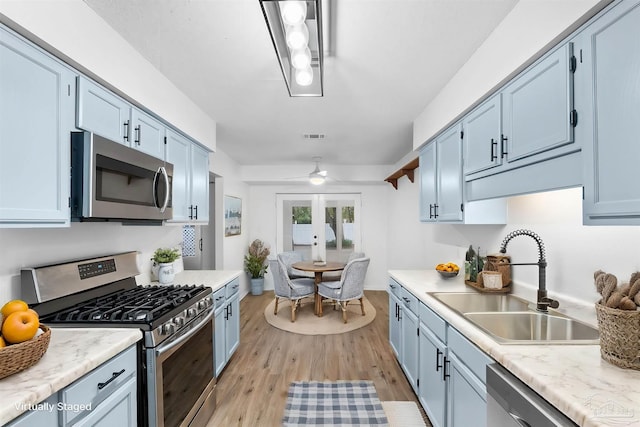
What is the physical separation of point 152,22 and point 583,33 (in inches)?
80.4

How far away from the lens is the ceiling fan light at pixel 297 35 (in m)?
1.43

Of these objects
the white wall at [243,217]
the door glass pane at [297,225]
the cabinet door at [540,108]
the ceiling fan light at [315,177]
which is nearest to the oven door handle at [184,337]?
the cabinet door at [540,108]

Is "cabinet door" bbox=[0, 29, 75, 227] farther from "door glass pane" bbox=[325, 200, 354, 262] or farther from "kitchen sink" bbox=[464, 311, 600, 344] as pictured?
"door glass pane" bbox=[325, 200, 354, 262]

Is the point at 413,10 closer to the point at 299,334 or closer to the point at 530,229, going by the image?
the point at 530,229

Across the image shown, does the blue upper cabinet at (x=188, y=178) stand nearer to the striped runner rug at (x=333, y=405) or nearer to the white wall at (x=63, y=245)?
the white wall at (x=63, y=245)

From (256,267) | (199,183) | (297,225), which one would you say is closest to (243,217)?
(256,267)

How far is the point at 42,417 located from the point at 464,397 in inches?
69.9

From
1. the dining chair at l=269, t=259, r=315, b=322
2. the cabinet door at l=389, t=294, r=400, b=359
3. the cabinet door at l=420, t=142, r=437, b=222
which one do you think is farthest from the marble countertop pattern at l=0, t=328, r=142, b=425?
the dining chair at l=269, t=259, r=315, b=322

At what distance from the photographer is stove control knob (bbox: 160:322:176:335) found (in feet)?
5.12

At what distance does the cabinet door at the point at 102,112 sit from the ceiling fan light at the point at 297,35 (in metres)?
1.08

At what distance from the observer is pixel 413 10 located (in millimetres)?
1520

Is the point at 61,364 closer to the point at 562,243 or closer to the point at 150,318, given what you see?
the point at 150,318

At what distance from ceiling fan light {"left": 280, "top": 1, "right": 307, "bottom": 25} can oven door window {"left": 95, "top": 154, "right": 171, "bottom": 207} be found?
1.16 meters

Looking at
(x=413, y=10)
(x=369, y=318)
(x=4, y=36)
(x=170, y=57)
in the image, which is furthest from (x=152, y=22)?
(x=369, y=318)
